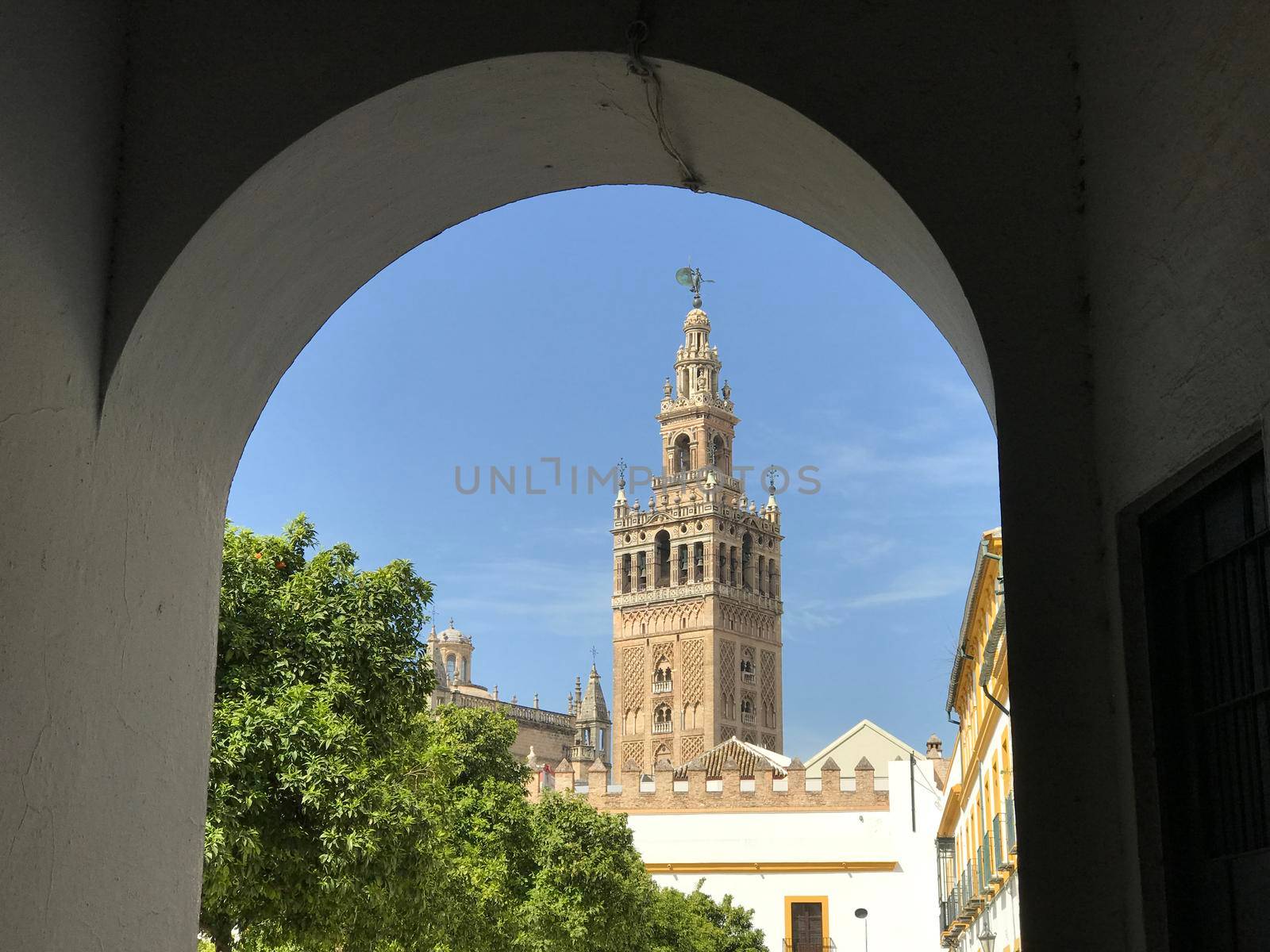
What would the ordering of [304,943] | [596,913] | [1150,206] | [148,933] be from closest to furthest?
[1150,206]
[148,933]
[304,943]
[596,913]

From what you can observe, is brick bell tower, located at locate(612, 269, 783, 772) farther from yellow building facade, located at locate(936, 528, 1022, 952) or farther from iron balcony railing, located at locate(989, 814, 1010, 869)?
iron balcony railing, located at locate(989, 814, 1010, 869)

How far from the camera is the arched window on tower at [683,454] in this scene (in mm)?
91312

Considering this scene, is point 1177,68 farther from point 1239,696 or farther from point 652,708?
point 652,708

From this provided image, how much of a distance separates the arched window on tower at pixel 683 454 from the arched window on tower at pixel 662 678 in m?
12.0

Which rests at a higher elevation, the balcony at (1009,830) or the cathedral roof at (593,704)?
the cathedral roof at (593,704)

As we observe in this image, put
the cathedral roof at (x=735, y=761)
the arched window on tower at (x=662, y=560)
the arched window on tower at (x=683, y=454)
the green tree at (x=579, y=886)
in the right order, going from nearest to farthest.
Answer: the green tree at (x=579, y=886), the cathedral roof at (x=735, y=761), the arched window on tower at (x=683, y=454), the arched window on tower at (x=662, y=560)

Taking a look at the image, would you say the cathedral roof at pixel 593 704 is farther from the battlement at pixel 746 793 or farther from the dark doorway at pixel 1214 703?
the dark doorway at pixel 1214 703

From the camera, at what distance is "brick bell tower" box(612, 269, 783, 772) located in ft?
294

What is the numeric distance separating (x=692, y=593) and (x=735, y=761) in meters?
38.1

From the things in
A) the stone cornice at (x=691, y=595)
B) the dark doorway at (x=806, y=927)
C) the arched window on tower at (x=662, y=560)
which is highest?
the arched window on tower at (x=662, y=560)

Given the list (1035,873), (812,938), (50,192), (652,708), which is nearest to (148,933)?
(50,192)

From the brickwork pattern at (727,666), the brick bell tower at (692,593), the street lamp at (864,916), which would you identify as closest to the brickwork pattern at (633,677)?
the brick bell tower at (692,593)

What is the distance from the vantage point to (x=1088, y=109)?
2545mm

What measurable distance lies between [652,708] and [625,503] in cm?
1305
